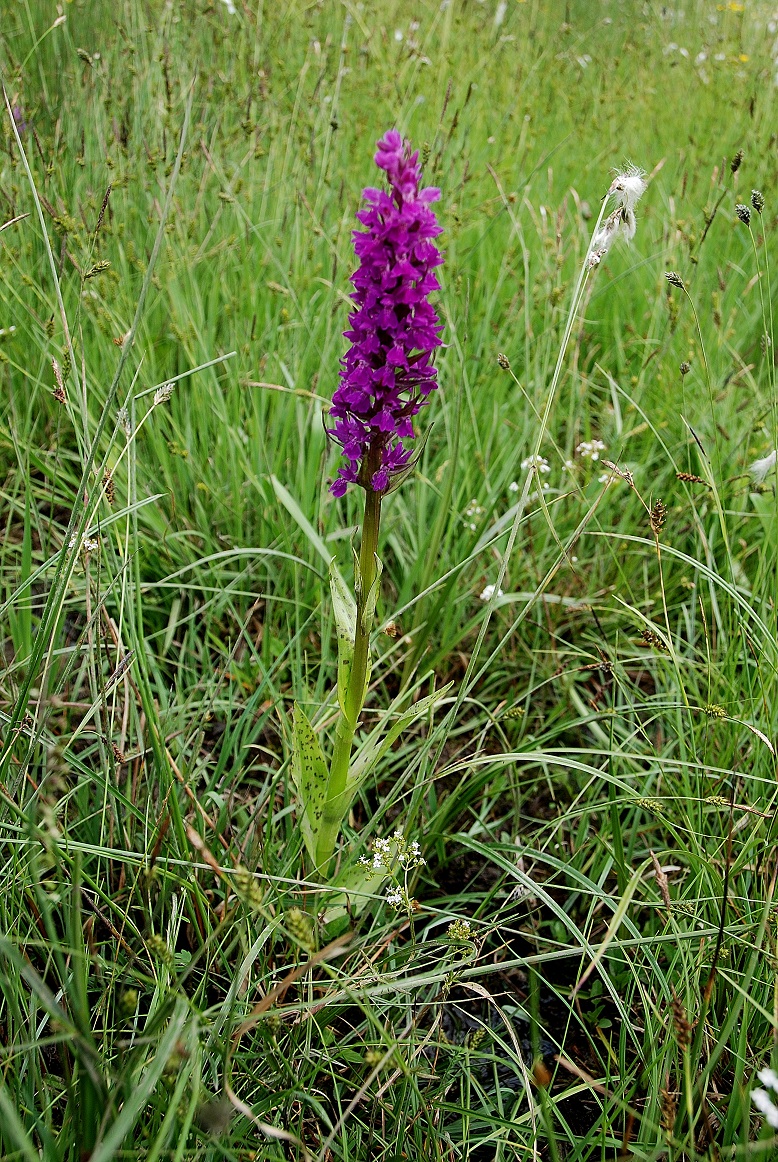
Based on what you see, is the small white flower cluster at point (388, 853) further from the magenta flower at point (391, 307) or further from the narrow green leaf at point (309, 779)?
the magenta flower at point (391, 307)

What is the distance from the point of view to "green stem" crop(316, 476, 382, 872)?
136 centimetres

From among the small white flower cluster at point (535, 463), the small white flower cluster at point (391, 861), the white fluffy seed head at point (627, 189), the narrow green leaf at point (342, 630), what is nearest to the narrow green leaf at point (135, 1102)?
the small white flower cluster at point (391, 861)

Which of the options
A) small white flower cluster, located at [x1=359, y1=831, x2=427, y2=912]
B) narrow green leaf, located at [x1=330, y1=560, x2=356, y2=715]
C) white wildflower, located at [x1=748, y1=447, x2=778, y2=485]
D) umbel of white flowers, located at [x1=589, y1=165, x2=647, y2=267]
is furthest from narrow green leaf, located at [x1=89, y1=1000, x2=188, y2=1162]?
white wildflower, located at [x1=748, y1=447, x2=778, y2=485]

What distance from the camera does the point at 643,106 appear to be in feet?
15.4

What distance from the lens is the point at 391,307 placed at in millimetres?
1169

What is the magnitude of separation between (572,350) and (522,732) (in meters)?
1.49

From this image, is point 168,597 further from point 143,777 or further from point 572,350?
point 572,350

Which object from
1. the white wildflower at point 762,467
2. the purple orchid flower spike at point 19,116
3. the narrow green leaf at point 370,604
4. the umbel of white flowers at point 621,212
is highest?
the umbel of white flowers at point 621,212

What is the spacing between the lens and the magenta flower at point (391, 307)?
1143 mm

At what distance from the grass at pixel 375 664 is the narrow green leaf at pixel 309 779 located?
102mm

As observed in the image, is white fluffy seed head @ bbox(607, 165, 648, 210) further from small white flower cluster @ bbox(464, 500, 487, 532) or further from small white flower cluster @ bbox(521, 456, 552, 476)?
small white flower cluster @ bbox(464, 500, 487, 532)

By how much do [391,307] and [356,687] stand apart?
0.64 m

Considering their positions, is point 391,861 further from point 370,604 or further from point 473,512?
point 473,512

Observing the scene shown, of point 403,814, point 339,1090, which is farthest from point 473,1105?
point 403,814
